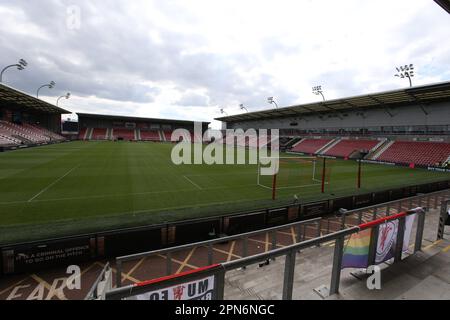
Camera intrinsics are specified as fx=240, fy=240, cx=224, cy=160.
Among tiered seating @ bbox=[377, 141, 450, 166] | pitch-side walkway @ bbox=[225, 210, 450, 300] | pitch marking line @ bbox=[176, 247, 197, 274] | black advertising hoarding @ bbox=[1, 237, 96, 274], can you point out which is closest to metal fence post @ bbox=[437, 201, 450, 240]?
pitch-side walkway @ bbox=[225, 210, 450, 300]

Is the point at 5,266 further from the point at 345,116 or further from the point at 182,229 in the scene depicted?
the point at 345,116

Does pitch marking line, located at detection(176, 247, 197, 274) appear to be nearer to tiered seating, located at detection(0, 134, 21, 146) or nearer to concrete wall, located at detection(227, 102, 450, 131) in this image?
concrete wall, located at detection(227, 102, 450, 131)

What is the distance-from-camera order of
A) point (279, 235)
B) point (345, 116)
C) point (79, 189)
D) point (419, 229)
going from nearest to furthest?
1. point (419, 229)
2. point (279, 235)
3. point (79, 189)
4. point (345, 116)

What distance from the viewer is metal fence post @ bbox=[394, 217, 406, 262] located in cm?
526

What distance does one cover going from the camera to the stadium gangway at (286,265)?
252 centimetres

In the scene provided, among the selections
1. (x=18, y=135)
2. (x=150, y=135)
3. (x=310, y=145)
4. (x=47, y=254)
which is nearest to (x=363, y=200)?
(x=47, y=254)

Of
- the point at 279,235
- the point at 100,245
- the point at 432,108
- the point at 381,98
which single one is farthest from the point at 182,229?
the point at 432,108

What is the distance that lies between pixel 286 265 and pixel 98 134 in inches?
3636

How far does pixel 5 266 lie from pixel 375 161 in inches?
1700

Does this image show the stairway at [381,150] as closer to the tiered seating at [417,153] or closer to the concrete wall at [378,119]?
the tiered seating at [417,153]

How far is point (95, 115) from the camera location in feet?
272

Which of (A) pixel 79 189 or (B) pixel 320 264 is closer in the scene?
(B) pixel 320 264

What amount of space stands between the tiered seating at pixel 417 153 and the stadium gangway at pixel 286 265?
35585mm

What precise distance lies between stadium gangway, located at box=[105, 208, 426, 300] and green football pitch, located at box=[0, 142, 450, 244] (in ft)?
26.5
